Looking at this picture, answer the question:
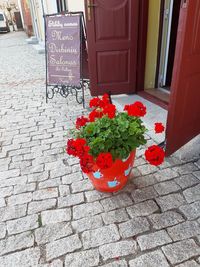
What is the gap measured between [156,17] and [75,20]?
45.6 inches

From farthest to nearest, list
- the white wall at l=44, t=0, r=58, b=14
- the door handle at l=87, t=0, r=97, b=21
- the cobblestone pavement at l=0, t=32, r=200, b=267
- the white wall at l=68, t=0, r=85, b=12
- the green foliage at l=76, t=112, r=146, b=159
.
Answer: the white wall at l=44, t=0, r=58, b=14 → the white wall at l=68, t=0, r=85, b=12 → the door handle at l=87, t=0, r=97, b=21 → the green foliage at l=76, t=112, r=146, b=159 → the cobblestone pavement at l=0, t=32, r=200, b=267

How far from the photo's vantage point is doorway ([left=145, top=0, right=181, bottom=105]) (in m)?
3.25

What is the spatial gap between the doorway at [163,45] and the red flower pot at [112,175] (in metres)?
1.75

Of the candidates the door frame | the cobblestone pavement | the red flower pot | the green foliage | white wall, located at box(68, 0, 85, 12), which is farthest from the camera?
white wall, located at box(68, 0, 85, 12)

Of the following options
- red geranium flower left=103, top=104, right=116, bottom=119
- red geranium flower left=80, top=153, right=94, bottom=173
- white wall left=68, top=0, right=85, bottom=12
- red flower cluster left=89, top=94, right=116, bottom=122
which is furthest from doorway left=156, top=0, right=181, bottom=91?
red geranium flower left=80, top=153, right=94, bottom=173

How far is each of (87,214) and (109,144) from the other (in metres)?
0.56

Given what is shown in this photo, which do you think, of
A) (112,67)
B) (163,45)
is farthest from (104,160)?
(163,45)

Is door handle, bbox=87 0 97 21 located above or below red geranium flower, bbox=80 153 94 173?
above

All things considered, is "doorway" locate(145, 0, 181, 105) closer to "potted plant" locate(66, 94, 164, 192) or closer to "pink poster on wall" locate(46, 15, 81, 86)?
"pink poster on wall" locate(46, 15, 81, 86)

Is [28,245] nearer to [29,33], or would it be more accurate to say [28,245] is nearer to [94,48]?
[94,48]

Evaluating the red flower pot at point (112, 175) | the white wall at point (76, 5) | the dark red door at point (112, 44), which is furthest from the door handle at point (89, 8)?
the red flower pot at point (112, 175)

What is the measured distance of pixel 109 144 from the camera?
A: 151 cm

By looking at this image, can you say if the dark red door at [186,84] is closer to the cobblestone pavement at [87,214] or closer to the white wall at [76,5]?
the cobblestone pavement at [87,214]

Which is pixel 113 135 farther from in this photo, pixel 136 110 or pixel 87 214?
pixel 87 214
